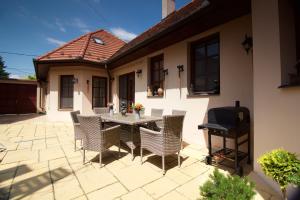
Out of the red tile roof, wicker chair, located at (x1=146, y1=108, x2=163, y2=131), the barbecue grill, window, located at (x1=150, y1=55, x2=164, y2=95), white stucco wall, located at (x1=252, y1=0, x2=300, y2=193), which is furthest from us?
the red tile roof

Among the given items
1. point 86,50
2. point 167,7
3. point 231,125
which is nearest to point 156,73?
point 231,125

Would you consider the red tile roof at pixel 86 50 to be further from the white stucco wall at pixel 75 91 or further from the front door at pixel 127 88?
the front door at pixel 127 88

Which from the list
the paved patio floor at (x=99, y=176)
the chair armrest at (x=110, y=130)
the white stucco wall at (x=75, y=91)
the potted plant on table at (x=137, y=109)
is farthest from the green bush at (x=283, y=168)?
the white stucco wall at (x=75, y=91)

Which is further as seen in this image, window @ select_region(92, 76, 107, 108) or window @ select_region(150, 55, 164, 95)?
window @ select_region(92, 76, 107, 108)

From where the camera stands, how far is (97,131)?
105 inches

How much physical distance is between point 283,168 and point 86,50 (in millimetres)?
8012

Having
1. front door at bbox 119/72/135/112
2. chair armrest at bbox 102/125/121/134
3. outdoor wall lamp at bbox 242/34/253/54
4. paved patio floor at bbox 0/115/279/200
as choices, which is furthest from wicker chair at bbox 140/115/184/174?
front door at bbox 119/72/135/112

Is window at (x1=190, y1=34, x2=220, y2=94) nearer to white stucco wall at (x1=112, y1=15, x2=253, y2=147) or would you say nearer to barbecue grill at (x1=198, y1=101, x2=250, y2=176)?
white stucco wall at (x1=112, y1=15, x2=253, y2=147)

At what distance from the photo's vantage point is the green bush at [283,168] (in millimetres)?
1245

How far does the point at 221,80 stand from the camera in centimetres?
334

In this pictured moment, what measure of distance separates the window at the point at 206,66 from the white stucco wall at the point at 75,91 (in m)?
5.05

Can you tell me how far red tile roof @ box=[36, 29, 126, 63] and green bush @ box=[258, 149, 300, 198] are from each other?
6.85m

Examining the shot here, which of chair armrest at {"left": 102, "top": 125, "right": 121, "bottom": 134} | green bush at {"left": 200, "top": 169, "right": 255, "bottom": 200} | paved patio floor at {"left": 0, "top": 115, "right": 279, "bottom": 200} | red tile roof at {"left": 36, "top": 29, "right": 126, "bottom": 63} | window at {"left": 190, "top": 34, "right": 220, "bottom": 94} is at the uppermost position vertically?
red tile roof at {"left": 36, "top": 29, "right": 126, "bottom": 63}

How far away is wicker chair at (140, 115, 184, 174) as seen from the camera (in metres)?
2.39
